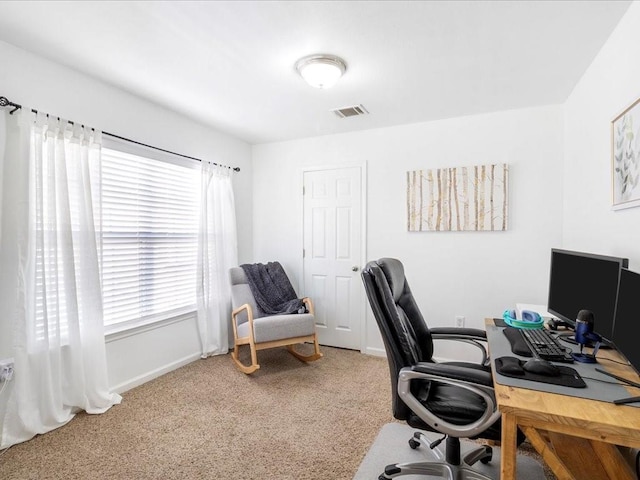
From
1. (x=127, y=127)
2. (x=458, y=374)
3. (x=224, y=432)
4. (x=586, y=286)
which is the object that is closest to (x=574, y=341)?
(x=586, y=286)

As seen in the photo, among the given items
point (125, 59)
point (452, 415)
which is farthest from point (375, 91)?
point (452, 415)

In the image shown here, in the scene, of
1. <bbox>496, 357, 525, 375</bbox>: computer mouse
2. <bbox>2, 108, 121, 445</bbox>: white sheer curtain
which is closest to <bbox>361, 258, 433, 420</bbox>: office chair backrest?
<bbox>496, 357, 525, 375</bbox>: computer mouse

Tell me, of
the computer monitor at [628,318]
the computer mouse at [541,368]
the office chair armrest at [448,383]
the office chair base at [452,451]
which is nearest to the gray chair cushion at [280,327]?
the office chair base at [452,451]

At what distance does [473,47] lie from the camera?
2029 millimetres

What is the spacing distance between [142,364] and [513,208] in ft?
11.4

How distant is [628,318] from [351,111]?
2.48 m

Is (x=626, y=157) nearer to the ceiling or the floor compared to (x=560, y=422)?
nearer to the ceiling

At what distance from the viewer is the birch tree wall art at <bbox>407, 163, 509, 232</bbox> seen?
299 centimetres

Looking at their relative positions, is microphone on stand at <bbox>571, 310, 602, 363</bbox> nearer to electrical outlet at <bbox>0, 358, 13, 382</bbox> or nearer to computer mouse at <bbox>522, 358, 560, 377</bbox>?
computer mouse at <bbox>522, 358, 560, 377</bbox>

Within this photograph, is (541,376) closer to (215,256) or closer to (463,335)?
(463,335)

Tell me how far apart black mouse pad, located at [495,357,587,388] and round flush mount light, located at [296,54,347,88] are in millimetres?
1939

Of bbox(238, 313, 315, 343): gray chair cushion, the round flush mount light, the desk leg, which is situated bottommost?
bbox(238, 313, 315, 343): gray chair cushion

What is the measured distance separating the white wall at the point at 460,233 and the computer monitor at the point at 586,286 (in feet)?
3.22

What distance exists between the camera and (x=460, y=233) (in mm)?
3168
